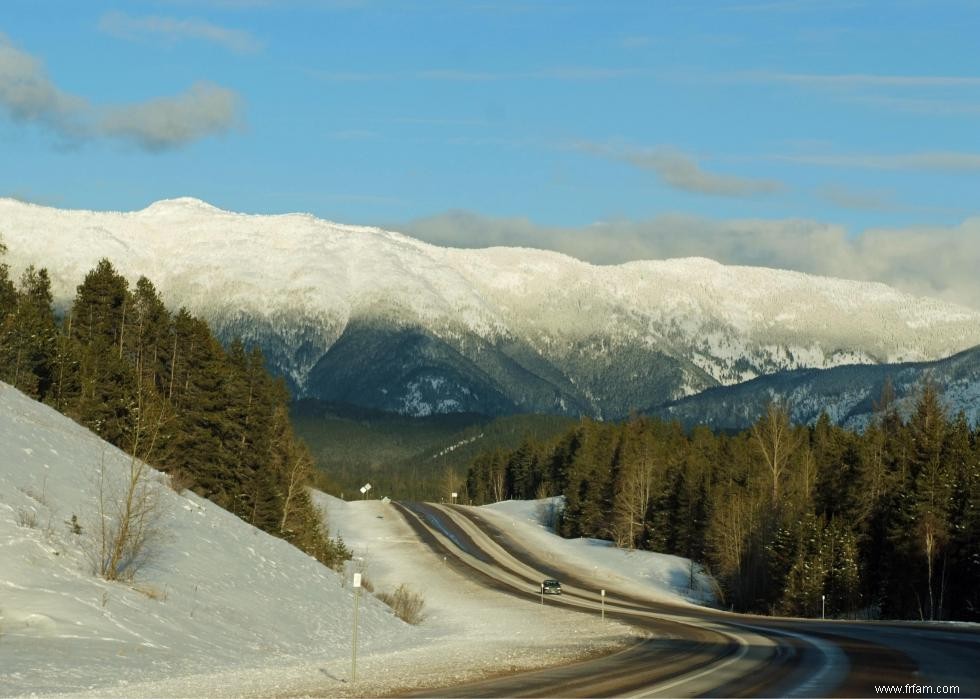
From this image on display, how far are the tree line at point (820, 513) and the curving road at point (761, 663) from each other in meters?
12.9

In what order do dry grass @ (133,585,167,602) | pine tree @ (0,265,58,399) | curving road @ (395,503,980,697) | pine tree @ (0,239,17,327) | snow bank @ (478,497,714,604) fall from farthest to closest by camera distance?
snow bank @ (478,497,714,604) < pine tree @ (0,239,17,327) < pine tree @ (0,265,58,399) < dry grass @ (133,585,167,602) < curving road @ (395,503,980,697)

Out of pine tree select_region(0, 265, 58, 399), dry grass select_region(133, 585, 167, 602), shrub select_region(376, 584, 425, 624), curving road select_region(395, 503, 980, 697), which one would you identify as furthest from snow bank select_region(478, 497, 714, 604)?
dry grass select_region(133, 585, 167, 602)

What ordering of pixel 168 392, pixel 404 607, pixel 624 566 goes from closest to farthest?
pixel 404 607, pixel 168 392, pixel 624 566

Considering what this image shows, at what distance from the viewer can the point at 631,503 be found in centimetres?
13100

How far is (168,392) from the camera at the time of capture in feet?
327

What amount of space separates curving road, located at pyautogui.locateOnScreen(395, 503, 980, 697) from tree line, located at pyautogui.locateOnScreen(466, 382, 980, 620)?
12.9 metres

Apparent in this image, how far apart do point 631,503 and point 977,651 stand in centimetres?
9104

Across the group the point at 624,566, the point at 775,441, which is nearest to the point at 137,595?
the point at 624,566

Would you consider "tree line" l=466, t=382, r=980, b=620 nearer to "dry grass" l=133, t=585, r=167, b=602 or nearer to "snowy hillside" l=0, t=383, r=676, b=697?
"snowy hillside" l=0, t=383, r=676, b=697

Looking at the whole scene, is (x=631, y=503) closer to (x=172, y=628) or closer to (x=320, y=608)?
(x=320, y=608)

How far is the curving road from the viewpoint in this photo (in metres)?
29.4

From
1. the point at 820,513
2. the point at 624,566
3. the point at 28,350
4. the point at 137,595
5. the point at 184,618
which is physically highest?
the point at 28,350

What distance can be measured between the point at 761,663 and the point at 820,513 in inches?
2468

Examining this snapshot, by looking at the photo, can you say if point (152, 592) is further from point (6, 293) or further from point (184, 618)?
point (6, 293)
